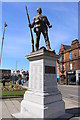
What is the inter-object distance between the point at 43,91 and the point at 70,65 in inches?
1456

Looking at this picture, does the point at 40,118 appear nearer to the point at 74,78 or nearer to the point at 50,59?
the point at 50,59

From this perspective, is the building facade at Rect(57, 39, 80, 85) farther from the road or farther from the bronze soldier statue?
the bronze soldier statue

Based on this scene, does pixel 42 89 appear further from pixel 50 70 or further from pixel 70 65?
pixel 70 65

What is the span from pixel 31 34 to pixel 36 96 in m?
3.21

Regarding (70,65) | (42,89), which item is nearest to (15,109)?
(42,89)

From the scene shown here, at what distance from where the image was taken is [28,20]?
7488mm

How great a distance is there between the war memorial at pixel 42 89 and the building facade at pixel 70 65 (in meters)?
31.8

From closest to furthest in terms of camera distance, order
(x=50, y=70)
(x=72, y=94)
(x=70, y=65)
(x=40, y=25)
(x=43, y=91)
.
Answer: (x=43, y=91)
(x=50, y=70)
(x=40, y=25)
(x=72, y=94)
(x=70, y=65)

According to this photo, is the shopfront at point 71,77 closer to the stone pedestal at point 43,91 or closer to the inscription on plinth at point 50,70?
the inscription on plinth at point 50,70

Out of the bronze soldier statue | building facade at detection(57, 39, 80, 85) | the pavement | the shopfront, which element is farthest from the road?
the shopfront

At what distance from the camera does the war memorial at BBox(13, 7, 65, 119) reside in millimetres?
5625

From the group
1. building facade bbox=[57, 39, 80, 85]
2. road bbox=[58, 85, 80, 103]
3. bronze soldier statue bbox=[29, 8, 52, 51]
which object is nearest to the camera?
bronze soldier statue bbox=[29, 8, 52, 51]

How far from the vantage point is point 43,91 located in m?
5.80

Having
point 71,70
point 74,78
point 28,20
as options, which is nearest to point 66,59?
point 71,70
